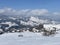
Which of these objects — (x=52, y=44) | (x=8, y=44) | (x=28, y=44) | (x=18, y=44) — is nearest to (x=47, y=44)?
(x=52, y=44)

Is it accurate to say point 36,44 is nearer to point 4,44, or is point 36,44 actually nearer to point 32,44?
point 32,44

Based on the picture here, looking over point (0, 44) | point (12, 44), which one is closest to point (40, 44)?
point (12, 44)

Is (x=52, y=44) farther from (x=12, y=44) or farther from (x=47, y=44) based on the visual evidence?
(x=12, y=44)

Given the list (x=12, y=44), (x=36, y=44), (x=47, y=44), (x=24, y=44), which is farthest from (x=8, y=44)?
(x=47, y=44)

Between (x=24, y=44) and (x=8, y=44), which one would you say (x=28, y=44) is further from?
(x=8, y=44)

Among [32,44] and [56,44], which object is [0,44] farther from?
[56,44]
